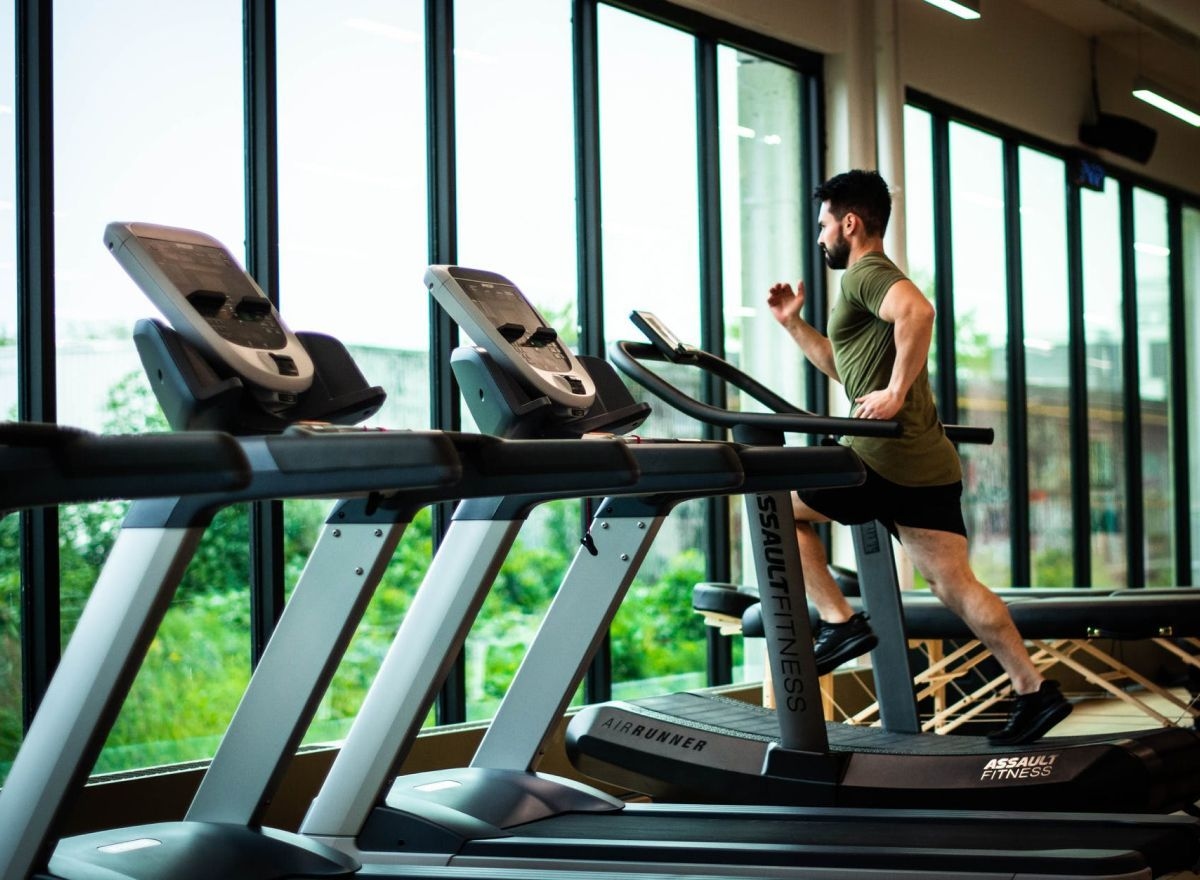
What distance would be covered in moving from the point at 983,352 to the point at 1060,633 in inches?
119

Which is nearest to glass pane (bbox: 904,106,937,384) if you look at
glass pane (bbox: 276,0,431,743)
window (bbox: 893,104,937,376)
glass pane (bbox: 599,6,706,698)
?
window (bbox: 893,104,937,376)

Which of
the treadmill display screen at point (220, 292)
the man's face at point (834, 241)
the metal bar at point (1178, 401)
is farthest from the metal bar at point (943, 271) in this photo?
the treadmill display screen at point (220, 292)

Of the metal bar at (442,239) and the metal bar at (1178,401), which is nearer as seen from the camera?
the metal bar at (442,239)

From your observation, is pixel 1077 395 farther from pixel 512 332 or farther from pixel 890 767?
pixel 512 332

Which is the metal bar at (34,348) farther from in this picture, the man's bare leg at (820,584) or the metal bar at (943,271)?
the metal bar at (943,271)

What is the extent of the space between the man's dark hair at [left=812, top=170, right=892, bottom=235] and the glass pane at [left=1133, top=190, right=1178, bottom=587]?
218 inches

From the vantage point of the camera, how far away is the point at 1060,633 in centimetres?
482

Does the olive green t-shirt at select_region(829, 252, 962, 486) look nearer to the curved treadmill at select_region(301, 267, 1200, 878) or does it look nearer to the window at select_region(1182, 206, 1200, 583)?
the curved treadmill at select_region(301, 267, 1200, 878)

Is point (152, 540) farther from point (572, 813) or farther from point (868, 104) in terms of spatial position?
point (868, 104)

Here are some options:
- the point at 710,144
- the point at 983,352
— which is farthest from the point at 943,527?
the point at 983,352

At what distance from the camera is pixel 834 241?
4.10 metres

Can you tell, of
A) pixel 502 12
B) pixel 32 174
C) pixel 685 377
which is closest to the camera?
pixel 32 174

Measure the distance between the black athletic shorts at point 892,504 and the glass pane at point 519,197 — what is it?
151cm

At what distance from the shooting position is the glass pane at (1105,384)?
8570 millimetres
